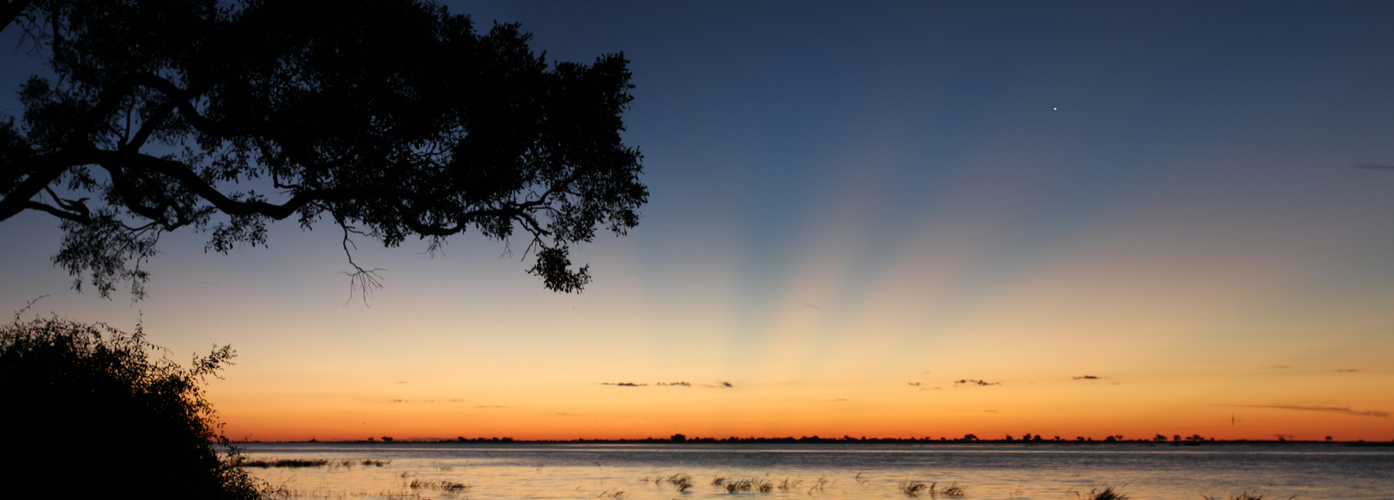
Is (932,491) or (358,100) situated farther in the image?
(932,491)

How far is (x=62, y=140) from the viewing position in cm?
1581

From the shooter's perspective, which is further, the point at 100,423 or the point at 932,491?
the point at 932,491

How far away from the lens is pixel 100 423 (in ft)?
48.0

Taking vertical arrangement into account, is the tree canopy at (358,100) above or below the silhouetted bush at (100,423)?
above

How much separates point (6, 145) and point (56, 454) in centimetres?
645

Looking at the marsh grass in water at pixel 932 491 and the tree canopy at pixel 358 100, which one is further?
the marsh grass in water at pixel 932 491

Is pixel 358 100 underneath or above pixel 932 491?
above

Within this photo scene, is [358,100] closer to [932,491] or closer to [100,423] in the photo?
[100,423]

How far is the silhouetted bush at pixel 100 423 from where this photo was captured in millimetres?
13594

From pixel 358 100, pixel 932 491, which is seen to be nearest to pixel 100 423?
pixel 358 100

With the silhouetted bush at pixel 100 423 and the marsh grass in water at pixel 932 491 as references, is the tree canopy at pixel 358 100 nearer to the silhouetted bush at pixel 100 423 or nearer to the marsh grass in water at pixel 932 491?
the silhouetted bush at pixel 100 423

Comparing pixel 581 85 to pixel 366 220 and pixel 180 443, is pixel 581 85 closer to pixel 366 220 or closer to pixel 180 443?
pixel 366 220

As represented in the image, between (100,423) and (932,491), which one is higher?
(100,423)

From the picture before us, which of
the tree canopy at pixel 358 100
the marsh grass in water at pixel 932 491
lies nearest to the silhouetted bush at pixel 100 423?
the tree canopy at pixel 358 100
